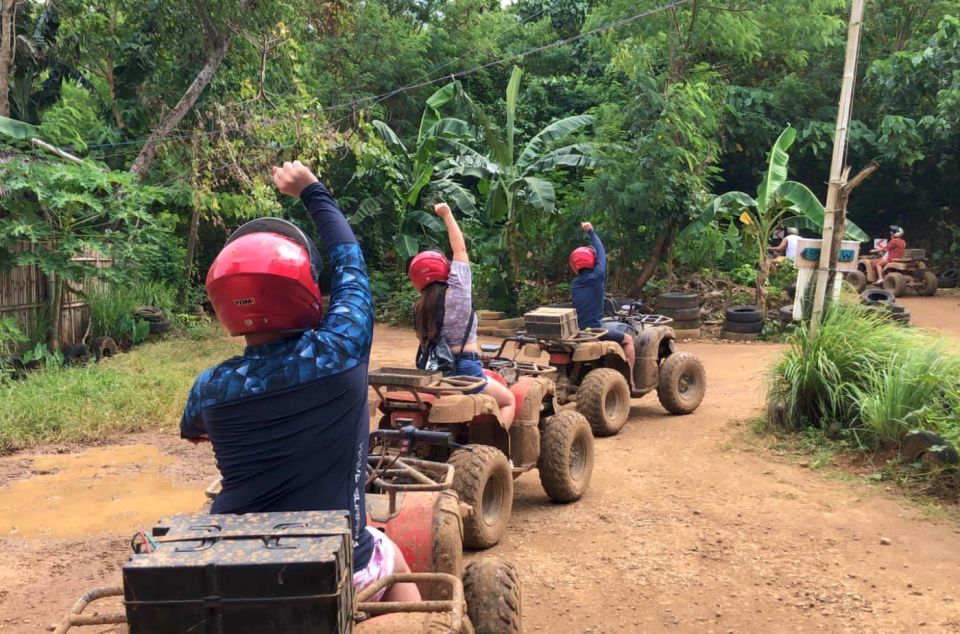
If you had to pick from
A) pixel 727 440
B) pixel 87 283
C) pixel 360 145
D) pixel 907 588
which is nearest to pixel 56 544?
pixel 907 588

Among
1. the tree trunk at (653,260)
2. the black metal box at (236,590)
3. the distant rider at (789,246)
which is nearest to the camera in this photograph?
the black metal box at (236,590)

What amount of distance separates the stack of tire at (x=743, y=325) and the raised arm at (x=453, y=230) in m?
10.6

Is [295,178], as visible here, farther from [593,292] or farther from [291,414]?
[593,292]

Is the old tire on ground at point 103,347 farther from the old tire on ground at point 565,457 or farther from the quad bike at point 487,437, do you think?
the old tire on ground at point 565,457

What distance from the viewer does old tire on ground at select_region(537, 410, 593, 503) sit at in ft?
19.2

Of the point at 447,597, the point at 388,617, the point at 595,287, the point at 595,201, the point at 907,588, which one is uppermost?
the point at 595,201

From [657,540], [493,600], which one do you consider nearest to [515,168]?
[657,540]

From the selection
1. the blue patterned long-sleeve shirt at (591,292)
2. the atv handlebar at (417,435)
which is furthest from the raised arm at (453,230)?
the blue patterned long-sleeve shirt at (591,292)

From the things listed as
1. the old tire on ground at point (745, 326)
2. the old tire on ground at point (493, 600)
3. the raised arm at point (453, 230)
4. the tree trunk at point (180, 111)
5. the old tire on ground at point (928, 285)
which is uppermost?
the tree trunk at point (180, 111)

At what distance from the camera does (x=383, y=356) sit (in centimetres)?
1340

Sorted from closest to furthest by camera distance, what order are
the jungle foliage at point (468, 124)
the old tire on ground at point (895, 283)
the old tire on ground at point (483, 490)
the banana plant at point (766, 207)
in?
the old tire on ground at point (483, 490), the jungle foliage at point (468, 124), the banana plant at point (766, 207), the old tire on ground at point (895, 283)

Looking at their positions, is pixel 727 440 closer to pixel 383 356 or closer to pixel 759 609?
pixel 759 609

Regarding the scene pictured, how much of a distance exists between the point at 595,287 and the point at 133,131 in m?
9.88

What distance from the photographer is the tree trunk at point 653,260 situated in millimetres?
15672
